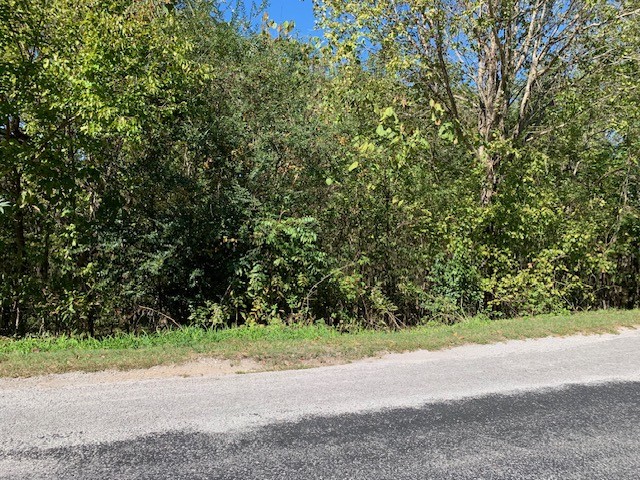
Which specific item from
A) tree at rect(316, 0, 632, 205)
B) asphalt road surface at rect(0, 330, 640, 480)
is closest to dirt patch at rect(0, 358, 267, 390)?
asphalt road surface at rect(0, 330, 640, 480)

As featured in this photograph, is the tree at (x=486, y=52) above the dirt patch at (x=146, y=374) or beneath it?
above

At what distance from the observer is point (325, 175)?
12250mm

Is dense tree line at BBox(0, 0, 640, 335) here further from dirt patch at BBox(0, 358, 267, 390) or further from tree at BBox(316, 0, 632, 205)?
dirt patch at BBox(0, 358, 267, 390)

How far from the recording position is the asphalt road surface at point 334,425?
3.28 metres

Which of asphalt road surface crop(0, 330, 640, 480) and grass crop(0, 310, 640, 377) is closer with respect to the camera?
asphalt road surface crop(0, 330, 640, 480)

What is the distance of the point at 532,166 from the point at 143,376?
10617 millimetres

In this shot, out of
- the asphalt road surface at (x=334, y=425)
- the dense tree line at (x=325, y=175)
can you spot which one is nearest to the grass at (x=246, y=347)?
the asphalt road surface at (x=334, y=425)

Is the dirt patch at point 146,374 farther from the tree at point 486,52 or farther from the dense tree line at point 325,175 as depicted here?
the tree at point 486,52

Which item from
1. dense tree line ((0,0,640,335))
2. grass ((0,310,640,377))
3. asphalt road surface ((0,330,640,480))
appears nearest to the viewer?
asphalt road surface ((0,330,640,480))

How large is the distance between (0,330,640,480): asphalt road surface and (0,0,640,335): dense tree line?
190 inches

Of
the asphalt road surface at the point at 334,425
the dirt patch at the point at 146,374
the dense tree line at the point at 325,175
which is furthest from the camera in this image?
the dense tree line at the point at 325,175

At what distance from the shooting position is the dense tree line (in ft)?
32.6

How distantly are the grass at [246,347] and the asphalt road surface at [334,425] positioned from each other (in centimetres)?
45

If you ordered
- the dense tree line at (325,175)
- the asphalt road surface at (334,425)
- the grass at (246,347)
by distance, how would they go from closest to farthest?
the asphalt road surface at (334,425) → the grass at (246,347) → the dense tree line at (325,175)
